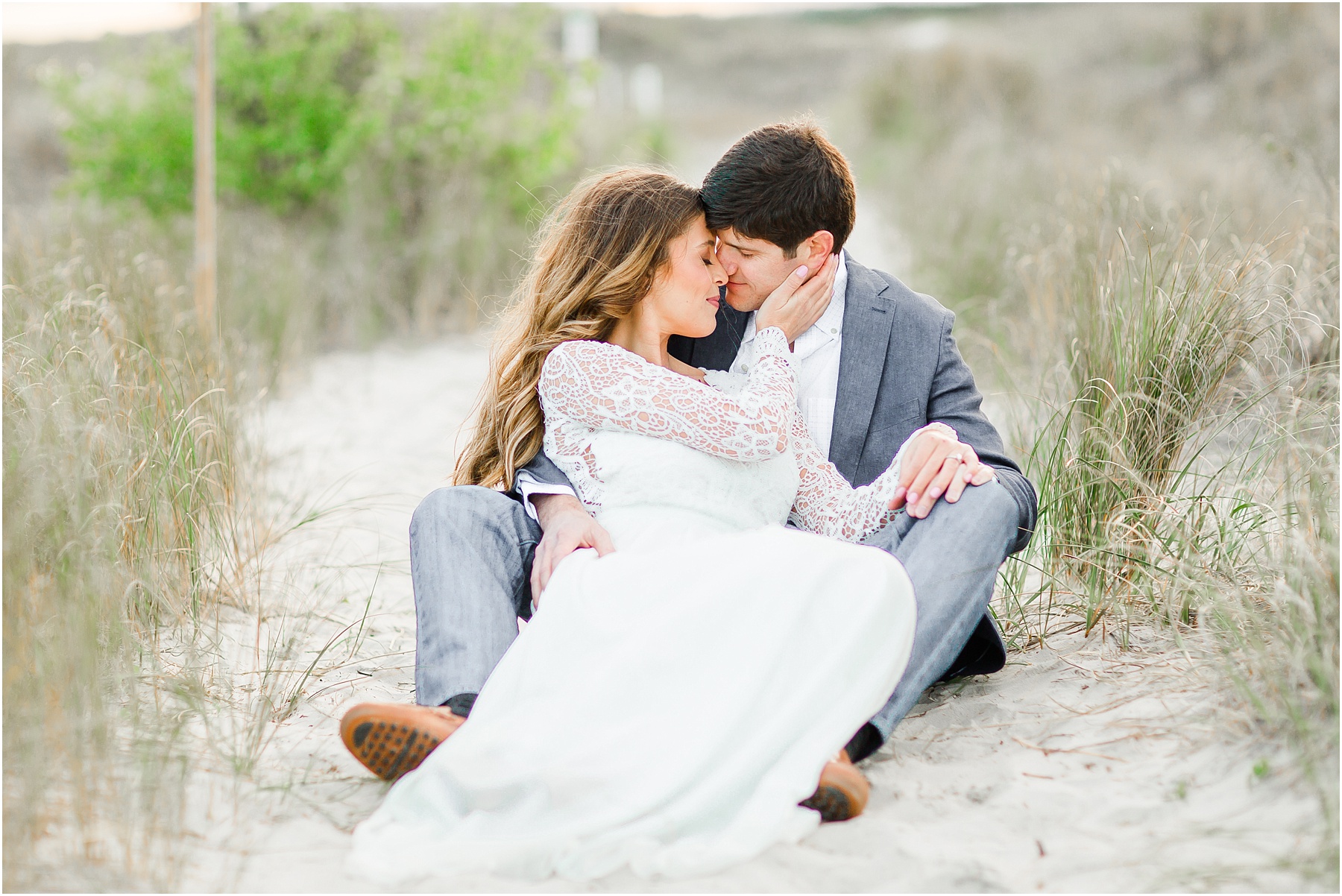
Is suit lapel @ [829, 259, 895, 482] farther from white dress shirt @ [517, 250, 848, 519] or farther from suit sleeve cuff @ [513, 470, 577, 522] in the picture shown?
suit sleeve cuff @ [513, 470, 577, 522]

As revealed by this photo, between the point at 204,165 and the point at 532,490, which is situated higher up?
the point at 204,165

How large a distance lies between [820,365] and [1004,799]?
108cm

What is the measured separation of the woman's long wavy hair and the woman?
193 mm

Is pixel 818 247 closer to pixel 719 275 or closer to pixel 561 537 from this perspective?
pixel 719 275

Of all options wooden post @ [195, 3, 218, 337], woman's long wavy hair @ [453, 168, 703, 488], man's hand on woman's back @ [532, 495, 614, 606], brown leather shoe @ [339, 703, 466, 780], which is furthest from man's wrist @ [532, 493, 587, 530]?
wooden post @ [195, 3, 218, 337]

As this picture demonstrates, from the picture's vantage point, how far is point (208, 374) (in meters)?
3.09

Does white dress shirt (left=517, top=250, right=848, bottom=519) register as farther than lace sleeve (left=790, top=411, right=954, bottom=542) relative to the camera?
Yes

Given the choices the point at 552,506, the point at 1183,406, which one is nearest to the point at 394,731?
the point at 552,506

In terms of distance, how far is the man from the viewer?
1.94 meters

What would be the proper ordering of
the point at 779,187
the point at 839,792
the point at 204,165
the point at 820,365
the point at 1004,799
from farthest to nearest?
1. the point at 204,165
2. the point at 820,365
3. the point at 779,187
4. the point at 1004,799
5. the point at 839,792

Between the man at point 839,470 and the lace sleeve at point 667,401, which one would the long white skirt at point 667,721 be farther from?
the lace sleeve at point 667,401

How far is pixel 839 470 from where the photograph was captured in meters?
2.50

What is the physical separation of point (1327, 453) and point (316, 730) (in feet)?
6.56

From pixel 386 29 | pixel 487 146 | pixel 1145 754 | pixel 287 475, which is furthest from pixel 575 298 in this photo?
pixel 386 29
